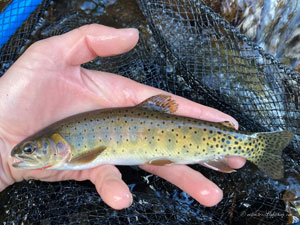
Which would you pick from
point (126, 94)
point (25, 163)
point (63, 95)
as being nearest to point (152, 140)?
point (126, 94)

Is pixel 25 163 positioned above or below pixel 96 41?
below

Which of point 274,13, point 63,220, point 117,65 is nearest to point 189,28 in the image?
point 117,65

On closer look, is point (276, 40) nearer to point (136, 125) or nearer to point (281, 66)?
point (281, 66)

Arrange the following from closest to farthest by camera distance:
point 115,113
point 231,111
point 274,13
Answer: point 115,113 → point 231,111 → point 274,13

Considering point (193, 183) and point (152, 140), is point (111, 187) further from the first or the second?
point (193, 183)

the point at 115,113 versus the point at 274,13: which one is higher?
the point at 274,13

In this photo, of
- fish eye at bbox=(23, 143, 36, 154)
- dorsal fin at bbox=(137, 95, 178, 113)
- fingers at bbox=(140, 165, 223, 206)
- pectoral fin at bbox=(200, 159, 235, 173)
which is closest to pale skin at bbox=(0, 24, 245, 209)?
fingers at bbox=(140, 165, 223, 206)
